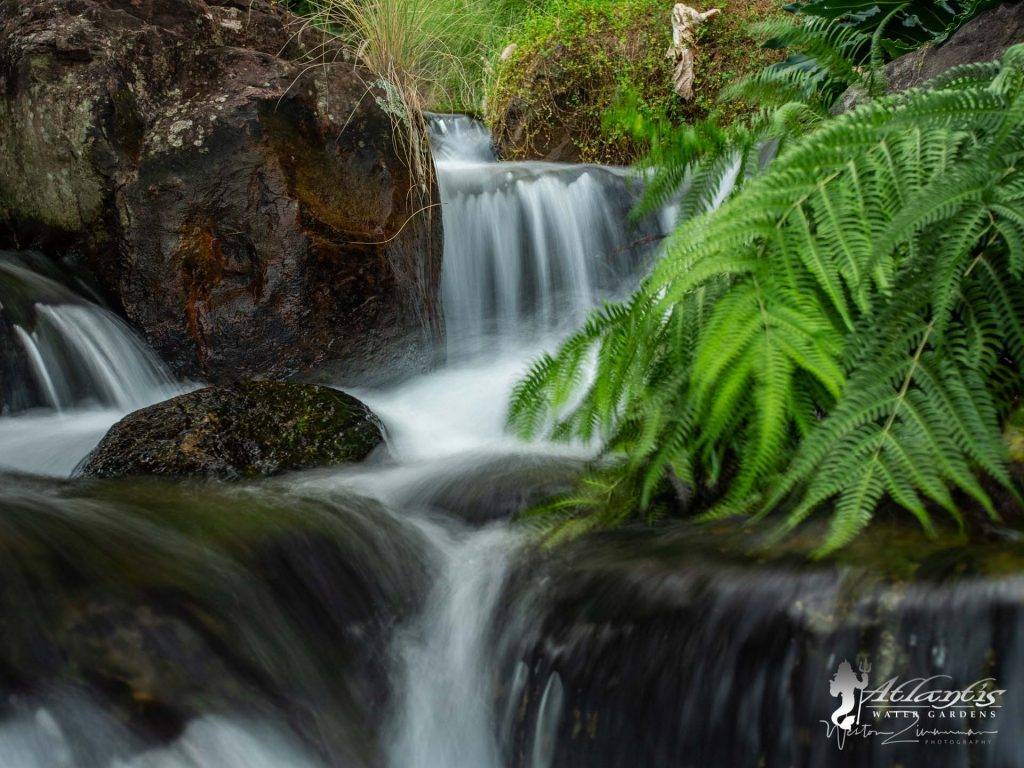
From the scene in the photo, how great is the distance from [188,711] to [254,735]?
0.52ft

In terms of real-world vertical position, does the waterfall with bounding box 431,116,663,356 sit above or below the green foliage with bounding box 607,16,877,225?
below

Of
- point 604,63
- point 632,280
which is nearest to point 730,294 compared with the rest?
point 632,280

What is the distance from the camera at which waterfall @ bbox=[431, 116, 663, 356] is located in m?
5.81

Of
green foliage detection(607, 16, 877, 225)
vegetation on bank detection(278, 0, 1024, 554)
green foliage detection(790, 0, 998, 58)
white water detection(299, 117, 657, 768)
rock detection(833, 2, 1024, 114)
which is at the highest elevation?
green foliage detection(790, 0, 998, 58)

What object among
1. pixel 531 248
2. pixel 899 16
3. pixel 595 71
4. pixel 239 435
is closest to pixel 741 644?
pixel 239 435

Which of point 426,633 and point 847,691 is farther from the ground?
point 847,691

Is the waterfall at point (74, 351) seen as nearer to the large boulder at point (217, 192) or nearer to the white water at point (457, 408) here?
the white water at point (457, 408)

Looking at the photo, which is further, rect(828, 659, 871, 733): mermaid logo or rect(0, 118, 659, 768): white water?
rect(0, 118, 659, 768): white water

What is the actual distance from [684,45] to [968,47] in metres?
3.96

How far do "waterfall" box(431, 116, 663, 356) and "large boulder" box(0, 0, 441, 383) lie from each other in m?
0.55

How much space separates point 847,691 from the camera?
1605 mm

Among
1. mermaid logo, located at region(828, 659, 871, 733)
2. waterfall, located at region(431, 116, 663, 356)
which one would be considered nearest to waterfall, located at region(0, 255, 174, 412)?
waterfall, located at region(431, 116, 663, 356)

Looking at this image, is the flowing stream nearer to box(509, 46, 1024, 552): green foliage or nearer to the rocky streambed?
the rocky streambed

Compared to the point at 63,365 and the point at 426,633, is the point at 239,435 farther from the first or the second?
the point at 426,633
